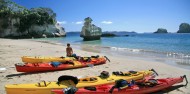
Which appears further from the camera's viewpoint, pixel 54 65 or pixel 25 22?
pixel 25 22

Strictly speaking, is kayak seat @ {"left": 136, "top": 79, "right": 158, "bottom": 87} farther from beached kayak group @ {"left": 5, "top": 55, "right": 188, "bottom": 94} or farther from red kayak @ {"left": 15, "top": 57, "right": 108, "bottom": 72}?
red kayak @ {"left": 15, "top": 57, "right": 108, "bottom": 72}

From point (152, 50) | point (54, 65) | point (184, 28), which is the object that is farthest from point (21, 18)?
point (184, 28)

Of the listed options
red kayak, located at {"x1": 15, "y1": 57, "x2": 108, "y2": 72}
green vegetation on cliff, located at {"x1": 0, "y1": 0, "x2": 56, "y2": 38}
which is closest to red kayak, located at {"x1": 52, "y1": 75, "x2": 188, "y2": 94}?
red kayak, located at {"x1": 15, "y1": 57, "x2": 108, "y2": 72}

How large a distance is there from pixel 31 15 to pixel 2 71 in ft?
177

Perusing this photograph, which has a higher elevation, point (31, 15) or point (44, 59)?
point (31, 15)

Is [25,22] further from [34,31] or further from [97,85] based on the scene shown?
[97,85]

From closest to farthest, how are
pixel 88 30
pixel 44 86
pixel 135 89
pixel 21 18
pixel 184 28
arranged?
pixel 44 86
pixel 135 89
pixel 88 30
pixel 21 18
pixel 184 28

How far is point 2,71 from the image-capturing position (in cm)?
1128

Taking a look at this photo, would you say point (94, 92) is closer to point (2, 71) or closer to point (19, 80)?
point (19, 80)

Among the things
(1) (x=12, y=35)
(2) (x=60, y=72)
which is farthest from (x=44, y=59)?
(1) (x=12, y=35)

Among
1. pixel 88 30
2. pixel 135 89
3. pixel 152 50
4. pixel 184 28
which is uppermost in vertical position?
pixel 184 28

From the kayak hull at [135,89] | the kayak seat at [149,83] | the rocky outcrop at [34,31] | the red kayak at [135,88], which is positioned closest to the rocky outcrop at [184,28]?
the rocky outcrop at [34,31]

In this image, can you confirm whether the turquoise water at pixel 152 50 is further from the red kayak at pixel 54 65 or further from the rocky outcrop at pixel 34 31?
the rocky outcrop at pixel 34 31

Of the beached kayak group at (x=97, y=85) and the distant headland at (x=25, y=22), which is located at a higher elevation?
the distant headland at (x=25, y=22)
